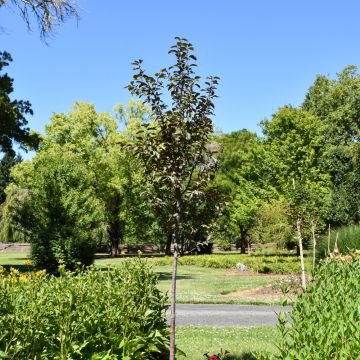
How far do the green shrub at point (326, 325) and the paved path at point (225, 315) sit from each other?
6490 millimetres

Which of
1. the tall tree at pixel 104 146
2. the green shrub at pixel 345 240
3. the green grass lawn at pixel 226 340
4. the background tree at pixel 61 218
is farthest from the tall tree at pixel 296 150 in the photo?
the green grass lawn at pixel 226 340

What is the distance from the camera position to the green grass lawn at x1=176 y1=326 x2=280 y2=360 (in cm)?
683

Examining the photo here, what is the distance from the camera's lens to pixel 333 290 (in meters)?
3.60

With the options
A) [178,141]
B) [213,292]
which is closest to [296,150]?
[213,292]

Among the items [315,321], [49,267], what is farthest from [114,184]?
[315,321]

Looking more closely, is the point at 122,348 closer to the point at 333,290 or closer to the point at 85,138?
the point at 333,290

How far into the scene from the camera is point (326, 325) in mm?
2881

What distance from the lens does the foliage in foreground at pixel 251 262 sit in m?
25.5

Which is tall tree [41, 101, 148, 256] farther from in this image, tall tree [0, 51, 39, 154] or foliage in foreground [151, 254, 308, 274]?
tall tree [0, 51, 39, 154]

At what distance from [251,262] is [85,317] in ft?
81.1

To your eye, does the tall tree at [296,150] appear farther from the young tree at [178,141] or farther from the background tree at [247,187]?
the young tree at [178,141]

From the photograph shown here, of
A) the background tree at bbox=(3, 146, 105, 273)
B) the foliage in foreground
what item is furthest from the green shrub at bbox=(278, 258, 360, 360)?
the foliage in foreground

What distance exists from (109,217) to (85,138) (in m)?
7.21

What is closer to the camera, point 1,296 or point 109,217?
point 1,296
